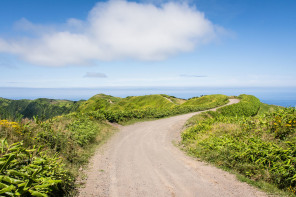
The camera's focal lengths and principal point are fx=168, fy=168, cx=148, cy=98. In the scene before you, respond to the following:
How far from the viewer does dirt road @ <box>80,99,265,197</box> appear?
6.51 metres

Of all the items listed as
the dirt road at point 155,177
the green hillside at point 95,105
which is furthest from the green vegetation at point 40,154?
the green hillside at point 95,105

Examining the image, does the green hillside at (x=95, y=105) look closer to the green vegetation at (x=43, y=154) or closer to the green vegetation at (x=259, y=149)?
the green vegetation at (x=43, y=154)

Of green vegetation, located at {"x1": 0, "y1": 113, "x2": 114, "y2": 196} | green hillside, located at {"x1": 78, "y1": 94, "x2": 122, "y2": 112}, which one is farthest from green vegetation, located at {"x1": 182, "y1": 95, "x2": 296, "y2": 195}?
green hillside, located at {"x1": 78, "y1": 94, "x2": 122, "y2": 112}

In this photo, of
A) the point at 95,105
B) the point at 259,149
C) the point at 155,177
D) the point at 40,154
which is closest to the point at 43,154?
the point at 40,154

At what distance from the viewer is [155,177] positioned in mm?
7770

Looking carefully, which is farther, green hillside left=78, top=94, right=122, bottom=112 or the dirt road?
green hillside left=78, top=94, right=122, bottom=112

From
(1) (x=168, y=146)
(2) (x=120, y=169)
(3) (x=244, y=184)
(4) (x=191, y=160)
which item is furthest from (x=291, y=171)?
(1) (x=168, y=146)

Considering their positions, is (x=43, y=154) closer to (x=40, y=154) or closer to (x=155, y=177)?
(x=40, y=154)

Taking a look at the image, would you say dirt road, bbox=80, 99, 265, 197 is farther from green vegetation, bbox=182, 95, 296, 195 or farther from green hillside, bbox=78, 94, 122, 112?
green hillside, bbox=78, 94, 122, 112

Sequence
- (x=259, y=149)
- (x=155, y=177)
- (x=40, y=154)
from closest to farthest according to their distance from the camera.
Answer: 1. (x=40, y=154)
2. (x=155, y=177)
3. (x=259, y=149)

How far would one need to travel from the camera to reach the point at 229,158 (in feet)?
30.3

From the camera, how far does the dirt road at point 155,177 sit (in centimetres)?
651

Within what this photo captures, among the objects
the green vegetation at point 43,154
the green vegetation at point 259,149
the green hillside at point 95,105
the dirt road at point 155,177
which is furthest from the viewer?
the green hillside at point 95,105

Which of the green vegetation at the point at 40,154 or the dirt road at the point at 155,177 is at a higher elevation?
the green vegetation at the point at 40,154
